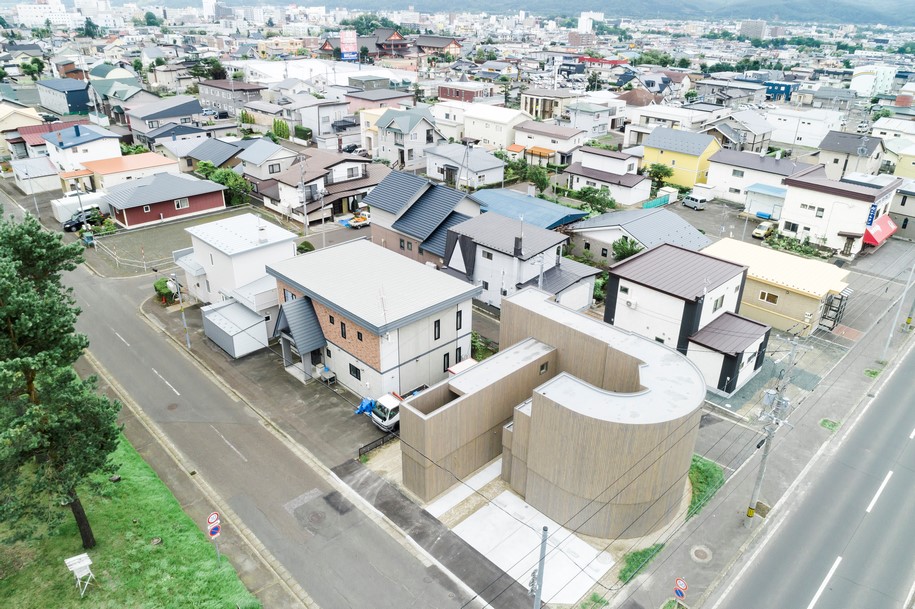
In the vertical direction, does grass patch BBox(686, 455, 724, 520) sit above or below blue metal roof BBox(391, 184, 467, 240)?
below

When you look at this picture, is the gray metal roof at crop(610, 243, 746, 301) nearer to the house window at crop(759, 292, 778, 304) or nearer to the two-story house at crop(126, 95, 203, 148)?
the house window at crop(759, 292, 778, 304)

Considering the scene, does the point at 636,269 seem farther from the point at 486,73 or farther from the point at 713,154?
the point at 486,73

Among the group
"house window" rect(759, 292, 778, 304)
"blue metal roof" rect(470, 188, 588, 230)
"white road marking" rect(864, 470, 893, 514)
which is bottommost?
"white road marking" rect(864, 470, 893, 514)

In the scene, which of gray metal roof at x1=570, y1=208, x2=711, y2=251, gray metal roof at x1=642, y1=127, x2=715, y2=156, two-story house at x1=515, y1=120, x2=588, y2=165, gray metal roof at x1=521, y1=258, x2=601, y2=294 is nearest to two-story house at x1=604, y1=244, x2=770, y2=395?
gray metal roof at x1=521, y1=258, x2=601, y2=294

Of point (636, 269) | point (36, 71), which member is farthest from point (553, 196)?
point (36, 71)

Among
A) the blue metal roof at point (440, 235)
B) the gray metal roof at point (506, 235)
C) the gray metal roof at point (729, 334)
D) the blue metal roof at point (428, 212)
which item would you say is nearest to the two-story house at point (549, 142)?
the blue metal roof at point (428, 212)
